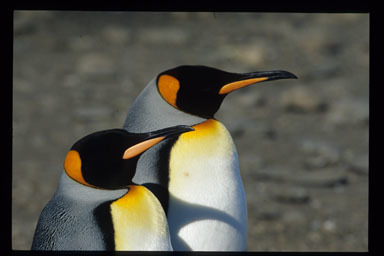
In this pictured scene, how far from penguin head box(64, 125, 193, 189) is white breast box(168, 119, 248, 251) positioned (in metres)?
0.22

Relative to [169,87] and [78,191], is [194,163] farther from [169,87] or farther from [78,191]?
[78,191]

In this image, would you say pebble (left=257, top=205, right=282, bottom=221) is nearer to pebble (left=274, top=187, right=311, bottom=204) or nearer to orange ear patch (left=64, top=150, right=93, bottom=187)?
pebble (left=274, top=187, right=311, bottom=204)

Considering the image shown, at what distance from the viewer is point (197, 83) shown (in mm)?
1564

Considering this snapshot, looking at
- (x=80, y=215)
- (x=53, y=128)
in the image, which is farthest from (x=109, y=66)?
(x=80, y=215)

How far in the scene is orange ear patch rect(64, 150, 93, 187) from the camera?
1.25 m

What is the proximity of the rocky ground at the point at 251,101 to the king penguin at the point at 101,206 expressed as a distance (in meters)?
1.09

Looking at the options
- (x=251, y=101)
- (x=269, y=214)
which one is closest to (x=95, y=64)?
(x=251, y=101)

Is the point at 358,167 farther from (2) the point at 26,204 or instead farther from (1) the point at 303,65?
(2) the point at 26,204

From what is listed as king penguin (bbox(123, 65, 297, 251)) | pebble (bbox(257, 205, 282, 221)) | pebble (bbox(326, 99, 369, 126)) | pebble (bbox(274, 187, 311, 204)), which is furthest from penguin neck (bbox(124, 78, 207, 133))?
pebble (bbox(326, 99, 369, 126))

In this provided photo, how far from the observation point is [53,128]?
3.43 metres

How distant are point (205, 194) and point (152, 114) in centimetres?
24

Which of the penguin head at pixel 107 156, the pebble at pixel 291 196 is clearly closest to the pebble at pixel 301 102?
the pebble at pixel 291 196
